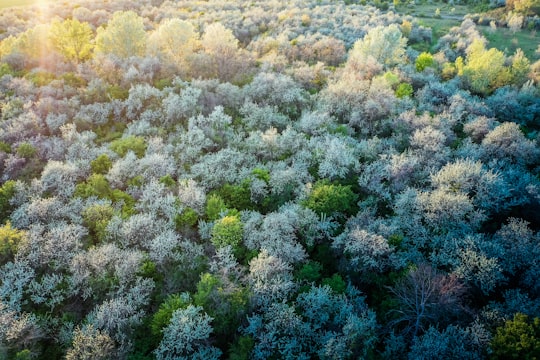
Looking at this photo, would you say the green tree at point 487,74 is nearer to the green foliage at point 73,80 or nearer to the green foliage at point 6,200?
the green foliage at point 73,80

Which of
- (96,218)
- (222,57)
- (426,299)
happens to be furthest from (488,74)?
(96,218)

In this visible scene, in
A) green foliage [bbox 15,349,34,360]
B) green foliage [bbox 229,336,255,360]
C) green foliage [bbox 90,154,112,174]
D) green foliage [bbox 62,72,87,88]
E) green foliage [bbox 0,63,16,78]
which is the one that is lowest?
green foliage [bbox 229,336,255,360]

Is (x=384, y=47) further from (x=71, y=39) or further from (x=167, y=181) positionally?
(x=71, y=39)

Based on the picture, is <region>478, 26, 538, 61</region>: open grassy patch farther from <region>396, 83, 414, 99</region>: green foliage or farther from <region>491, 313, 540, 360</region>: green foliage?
<region>491, 313, 540, 360</region>: green foliage

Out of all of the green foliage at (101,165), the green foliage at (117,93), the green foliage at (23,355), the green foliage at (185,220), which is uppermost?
the green foliage at (117,93)

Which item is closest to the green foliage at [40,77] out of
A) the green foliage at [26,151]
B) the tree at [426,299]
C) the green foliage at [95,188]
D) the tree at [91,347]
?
the green foliage at [26,151]

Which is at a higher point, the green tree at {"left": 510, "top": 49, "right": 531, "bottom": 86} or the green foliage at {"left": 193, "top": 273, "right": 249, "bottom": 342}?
the green tree at {"left": 510, "top": 49, "right": 531, "bottom": 86}

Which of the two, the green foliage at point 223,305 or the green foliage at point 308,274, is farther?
the green foliage at point 308,274

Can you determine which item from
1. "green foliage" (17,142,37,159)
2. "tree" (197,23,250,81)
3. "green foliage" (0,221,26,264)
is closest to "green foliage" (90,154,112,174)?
"green foliage" (17,142,37,159)
